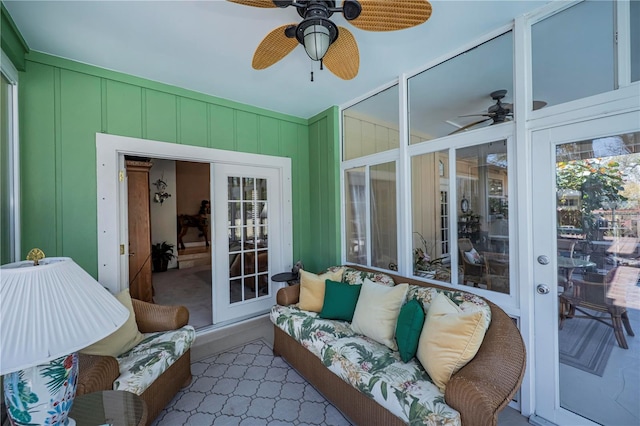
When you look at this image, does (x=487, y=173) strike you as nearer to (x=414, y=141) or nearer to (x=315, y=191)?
(x=414, y=141)

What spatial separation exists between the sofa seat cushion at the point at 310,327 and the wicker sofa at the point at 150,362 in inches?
30.8

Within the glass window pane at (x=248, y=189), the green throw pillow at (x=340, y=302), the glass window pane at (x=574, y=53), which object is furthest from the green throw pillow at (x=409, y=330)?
the glass window pane at (x=248, y=189)

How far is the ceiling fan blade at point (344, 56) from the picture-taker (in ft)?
5.45

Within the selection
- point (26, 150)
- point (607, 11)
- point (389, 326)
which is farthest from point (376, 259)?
point (26, 150)

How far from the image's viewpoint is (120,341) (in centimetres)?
193

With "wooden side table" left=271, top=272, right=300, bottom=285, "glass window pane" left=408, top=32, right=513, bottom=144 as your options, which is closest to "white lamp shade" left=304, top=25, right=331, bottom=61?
"glass window pane" left=408, top=32, right=513, bottom=144

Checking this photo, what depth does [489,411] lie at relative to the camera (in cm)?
115

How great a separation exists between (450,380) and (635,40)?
219 centimetres

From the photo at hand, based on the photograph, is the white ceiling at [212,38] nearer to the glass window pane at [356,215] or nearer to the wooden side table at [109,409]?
the glass window pane at [356,215]

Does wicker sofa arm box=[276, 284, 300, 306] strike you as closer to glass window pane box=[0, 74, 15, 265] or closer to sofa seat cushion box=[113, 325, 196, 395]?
sofa seat cushion box=[113, 325, 196, 395]

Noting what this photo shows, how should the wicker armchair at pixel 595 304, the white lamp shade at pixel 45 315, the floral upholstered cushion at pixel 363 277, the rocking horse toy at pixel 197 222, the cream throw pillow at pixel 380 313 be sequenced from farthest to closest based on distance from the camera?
the rocking horse toy at pixel 197 222
the floral upholstered cushion at pixel 363 277
the cream throw pillow at pixel 380 313
the wicker armchair at pixel 595 304
the white lamp shade at pixel 45 315

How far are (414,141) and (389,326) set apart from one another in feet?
5.91

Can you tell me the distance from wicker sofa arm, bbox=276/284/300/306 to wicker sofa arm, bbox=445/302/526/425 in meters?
1.66

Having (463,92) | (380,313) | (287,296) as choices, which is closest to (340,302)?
(380,313)
